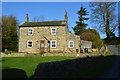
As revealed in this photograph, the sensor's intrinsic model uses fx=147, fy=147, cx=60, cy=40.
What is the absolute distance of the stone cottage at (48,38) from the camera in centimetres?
2784

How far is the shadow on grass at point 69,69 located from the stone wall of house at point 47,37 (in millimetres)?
15070

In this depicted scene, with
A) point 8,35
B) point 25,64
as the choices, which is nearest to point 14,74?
point 25,64

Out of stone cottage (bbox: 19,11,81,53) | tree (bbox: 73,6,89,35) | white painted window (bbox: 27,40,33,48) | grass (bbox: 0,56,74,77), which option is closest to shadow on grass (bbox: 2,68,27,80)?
grass (bbox: 0,56,74,77)

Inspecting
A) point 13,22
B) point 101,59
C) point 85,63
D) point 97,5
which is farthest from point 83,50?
point 13,22

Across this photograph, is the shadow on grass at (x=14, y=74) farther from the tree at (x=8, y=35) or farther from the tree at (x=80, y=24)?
the tree at (x=80, y=24)

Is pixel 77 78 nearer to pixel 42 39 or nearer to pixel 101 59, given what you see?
pixel 101 59

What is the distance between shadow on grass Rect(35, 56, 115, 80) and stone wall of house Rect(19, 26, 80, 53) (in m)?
15.1

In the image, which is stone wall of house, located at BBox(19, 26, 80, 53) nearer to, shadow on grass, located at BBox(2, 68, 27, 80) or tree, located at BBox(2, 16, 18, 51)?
tree, located at BBox(2, 16, 18, 51)

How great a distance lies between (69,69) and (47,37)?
1954 centimetres

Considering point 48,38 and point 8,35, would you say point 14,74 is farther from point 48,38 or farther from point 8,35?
A: point 8,35

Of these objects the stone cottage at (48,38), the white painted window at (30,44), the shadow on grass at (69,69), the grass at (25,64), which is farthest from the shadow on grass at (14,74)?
the white painted window at (30,44)

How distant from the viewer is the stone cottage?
2784cm

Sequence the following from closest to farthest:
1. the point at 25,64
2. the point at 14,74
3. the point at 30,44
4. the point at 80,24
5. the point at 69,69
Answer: the point at 14,74
the point at 69,69
the point at 25,64
the point at 30,44
the point at 80,24

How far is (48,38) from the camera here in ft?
92.8
